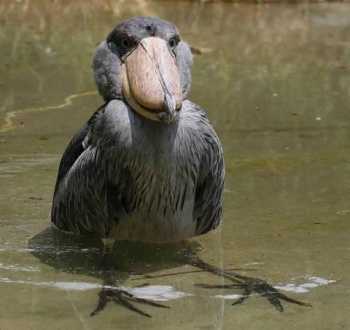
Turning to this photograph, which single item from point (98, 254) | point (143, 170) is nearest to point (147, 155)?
point (143, 170)

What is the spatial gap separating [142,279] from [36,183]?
62.0 inches

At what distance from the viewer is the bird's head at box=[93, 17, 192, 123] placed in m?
4.49

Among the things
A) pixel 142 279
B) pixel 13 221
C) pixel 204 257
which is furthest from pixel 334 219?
pixel 13 221

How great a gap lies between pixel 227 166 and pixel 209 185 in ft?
4.57

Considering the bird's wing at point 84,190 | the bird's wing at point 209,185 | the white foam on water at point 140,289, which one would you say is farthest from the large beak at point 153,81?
the white foam on water at point 140,289

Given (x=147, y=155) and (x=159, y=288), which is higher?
(x=147, y=155)

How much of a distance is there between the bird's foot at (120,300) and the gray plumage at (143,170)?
1.43 feet

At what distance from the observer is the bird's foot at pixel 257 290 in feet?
14.5

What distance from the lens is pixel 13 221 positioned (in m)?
5.51

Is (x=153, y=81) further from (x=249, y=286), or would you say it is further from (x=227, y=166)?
(x=227, y=166)

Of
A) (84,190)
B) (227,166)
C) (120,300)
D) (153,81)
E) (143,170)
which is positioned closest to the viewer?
(120,300)

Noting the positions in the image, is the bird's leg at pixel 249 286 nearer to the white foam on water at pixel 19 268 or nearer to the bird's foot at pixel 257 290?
the bird's foot at pixel 257 290

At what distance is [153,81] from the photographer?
179 inches

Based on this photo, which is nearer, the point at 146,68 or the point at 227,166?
the point at 146,68
